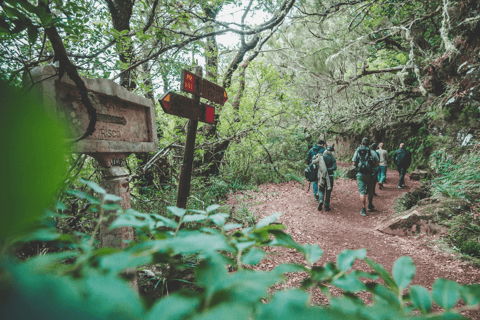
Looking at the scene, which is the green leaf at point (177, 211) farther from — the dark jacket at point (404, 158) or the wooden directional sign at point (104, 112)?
the dark jacket at point (404, 158)

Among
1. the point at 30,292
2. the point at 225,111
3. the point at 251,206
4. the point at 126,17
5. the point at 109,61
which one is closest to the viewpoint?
the point at 30,292

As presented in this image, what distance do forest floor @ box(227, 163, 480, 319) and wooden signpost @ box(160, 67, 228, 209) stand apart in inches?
64.1

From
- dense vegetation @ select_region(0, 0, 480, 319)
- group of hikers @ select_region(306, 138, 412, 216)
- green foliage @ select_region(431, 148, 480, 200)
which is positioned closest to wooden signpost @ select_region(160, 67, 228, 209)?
dense vegetation @ select_region(0, 0, 480, 319)

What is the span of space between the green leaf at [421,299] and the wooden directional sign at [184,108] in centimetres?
226

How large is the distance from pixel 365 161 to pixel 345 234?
183 cm

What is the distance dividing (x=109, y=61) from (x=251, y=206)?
14.4ft

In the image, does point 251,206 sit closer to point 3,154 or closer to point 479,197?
point 479,197

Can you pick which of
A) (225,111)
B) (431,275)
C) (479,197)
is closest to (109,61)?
(225,111)

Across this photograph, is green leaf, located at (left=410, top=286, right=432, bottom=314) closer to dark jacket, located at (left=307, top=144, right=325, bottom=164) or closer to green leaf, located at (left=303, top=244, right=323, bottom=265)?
green leaf, located at (left=303, top=244, right=323, bottom=265)

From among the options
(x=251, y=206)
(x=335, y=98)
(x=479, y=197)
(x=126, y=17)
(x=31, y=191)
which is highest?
(x=335, y=98)

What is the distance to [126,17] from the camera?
3531mm

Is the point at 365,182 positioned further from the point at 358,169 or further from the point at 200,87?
the point at 200,87

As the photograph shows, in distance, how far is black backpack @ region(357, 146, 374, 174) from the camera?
513 cm

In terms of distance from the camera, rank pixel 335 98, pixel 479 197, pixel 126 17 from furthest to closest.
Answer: pixel 335 98
pixel 479 197
pixel 126 17
